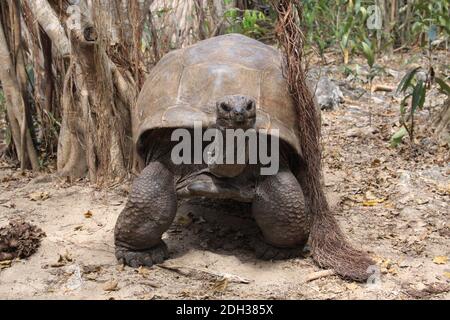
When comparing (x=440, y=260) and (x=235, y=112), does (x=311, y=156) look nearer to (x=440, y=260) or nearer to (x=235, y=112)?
(x=235, y=112)

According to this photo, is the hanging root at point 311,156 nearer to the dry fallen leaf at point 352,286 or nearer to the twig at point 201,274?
the dry fallen leaf at point 352,286

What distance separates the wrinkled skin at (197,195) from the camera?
331 cm

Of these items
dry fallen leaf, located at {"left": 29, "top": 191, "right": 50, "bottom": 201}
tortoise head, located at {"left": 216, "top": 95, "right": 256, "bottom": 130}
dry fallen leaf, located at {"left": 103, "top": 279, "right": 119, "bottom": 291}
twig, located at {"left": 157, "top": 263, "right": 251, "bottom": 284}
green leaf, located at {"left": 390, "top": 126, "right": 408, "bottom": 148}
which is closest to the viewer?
tortoise head, located at {"left": 216, "top": 95, "right": 256, "bottom": 130}

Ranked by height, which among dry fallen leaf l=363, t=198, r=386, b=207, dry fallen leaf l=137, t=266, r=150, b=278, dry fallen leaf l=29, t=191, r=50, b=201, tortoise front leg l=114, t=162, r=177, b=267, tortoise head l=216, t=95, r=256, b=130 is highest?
tortoise head l=216, t=95, r=256, b=130

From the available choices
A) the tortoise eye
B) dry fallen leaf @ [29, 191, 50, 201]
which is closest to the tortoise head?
the tortoise eye

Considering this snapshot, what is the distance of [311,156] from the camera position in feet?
11.8

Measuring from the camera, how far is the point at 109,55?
4598mm

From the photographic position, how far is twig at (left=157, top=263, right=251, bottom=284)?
10.6 feet

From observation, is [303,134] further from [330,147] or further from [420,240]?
[330,147]

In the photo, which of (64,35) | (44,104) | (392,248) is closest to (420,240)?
(392,248)

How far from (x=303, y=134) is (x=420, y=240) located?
0.96 m

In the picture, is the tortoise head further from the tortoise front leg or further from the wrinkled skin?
the tortoise front leg

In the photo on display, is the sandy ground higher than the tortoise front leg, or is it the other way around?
the tortoise front leg

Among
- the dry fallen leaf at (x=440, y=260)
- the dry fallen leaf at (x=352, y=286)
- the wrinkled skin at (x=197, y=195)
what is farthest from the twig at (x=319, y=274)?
the dry fallen leaf at (x=440, y=260)
